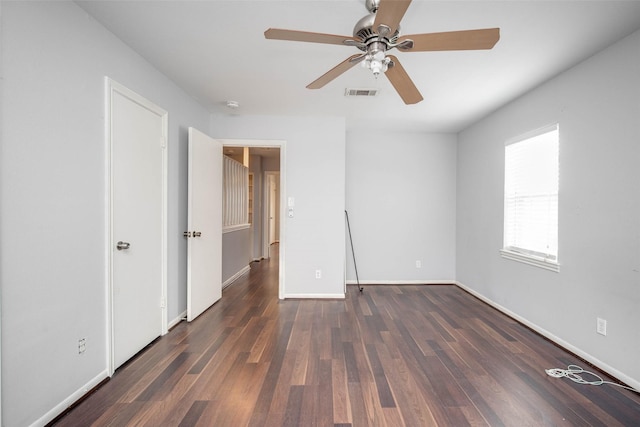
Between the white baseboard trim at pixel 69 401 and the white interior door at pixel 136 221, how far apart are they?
13 centimetres

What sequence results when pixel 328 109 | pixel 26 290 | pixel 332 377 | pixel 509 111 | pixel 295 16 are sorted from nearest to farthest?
pixel 26 290 → pixel 295 16 → pixel 332 377 → pixel 509 111 → pixel 328 109

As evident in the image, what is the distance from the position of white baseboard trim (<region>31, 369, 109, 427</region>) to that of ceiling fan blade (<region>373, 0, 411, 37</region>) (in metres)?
2.65

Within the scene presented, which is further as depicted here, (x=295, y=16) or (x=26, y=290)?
(x=295, y=16)

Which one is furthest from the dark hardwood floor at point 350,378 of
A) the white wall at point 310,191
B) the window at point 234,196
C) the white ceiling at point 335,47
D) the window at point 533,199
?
the white ceiling at point 335,47

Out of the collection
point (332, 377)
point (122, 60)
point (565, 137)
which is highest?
point (122, 60)

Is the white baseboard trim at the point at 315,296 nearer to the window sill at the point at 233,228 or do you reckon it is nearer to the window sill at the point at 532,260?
the window sill at the point at 233,228

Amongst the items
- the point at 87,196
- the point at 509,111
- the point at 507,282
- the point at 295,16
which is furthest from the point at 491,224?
the point at 87,196

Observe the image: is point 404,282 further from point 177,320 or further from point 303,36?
point 303,36

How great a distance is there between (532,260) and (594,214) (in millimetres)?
830

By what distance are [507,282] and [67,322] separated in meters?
4.06

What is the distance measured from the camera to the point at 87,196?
1893mm

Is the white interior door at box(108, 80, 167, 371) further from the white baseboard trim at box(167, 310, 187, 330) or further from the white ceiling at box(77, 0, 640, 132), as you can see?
the white ceiling at box(77, 0, 640, 132)

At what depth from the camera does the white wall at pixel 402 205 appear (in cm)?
474

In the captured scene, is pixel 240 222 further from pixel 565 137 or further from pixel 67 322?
pixel 565 137
